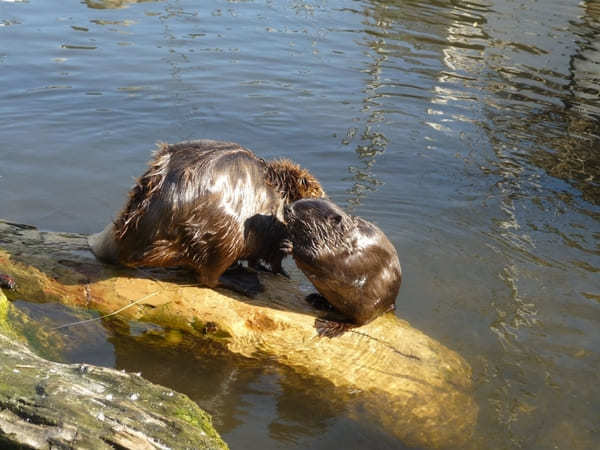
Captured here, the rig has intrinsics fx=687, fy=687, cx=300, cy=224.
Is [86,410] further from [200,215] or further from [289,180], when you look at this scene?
[289,180]

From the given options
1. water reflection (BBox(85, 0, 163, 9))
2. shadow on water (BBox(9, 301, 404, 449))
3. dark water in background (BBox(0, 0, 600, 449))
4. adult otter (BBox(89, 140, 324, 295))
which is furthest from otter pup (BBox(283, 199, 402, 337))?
water reflection (BBox(85, 0, 163, 9))

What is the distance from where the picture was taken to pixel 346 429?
4.39 meters

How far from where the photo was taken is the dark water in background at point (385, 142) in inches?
186

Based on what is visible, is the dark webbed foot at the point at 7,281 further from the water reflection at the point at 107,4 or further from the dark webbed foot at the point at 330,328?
the water reflection at the point at 107,4

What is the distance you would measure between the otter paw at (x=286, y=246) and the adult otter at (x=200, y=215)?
44 mm

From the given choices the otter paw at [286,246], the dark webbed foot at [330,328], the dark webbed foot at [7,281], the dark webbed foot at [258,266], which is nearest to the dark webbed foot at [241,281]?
the dark webbed foot at [258,266]

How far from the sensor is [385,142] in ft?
28.9

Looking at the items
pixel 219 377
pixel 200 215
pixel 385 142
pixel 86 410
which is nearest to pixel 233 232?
pixel 200 215

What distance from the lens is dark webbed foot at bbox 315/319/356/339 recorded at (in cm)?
455

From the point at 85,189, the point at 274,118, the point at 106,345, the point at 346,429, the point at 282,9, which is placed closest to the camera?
the point at 346,429

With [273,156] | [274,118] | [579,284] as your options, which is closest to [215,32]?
[274,118]

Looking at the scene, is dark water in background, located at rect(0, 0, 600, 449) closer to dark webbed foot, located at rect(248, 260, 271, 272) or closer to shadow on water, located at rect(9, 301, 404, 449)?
shadow on water, located at rect(9, 301, 404, 449)

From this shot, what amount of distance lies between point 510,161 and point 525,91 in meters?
2.69

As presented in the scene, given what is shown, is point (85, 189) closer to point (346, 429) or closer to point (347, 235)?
point (347, 235)
